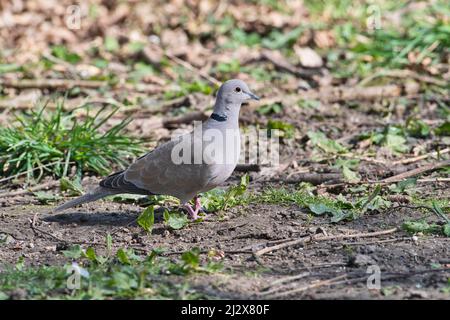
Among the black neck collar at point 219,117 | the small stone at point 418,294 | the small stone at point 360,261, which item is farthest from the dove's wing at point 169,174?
the small stone at point 418,294

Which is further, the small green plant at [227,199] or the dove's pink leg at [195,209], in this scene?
the small green plant at [227,199]

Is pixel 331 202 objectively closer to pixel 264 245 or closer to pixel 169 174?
pixel 264 245

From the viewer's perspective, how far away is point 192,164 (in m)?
5.19

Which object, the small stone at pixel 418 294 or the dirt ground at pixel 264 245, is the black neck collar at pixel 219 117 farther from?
the small stone at pixel 418 294

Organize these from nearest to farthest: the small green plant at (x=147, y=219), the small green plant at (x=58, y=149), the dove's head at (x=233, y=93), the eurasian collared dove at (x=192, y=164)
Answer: the small green plant at (x=147, y=219) < the eurasian collared dove at (x=192, y=164) < the dove's head at (x=233, y=93) < the small green plant at (x=58, y=149)

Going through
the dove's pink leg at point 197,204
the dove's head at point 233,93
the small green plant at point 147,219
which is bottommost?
the small green plant at point 147,219

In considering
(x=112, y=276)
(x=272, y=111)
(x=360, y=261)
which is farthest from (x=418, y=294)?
(x=272, y=111)

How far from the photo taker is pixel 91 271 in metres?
4.20

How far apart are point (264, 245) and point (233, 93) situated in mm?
1296

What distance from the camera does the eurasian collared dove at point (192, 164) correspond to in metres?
5.14

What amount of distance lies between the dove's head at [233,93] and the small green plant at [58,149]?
52.2 inches

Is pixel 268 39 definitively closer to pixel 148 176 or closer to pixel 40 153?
pixel 40 153

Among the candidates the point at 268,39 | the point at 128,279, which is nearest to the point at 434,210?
the point at 128,279

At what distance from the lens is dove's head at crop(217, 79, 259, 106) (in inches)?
216
